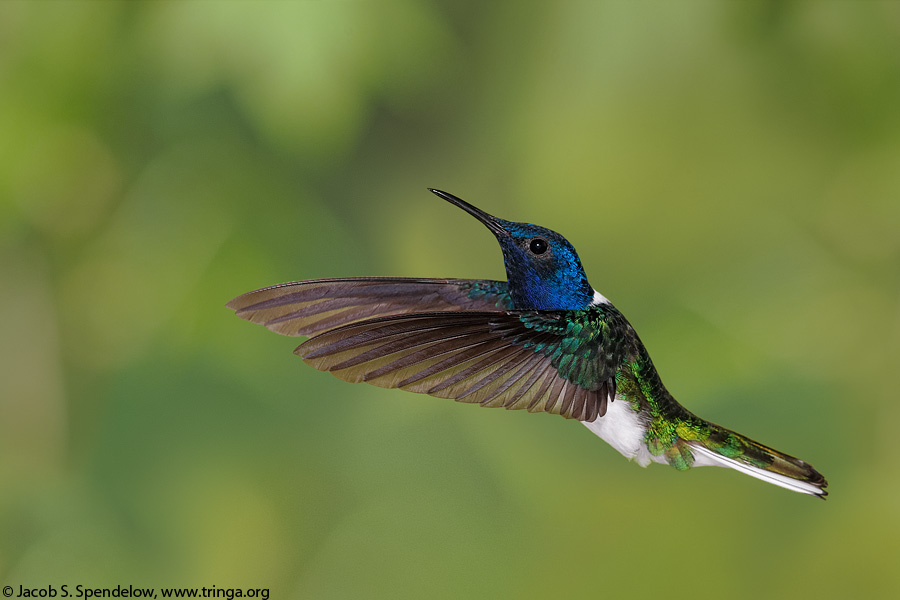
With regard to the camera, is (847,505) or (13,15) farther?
(847,505)

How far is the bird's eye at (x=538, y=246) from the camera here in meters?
0.58

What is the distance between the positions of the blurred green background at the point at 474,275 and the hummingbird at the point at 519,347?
2.51 ft

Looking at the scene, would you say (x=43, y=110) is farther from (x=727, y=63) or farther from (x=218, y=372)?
(x=727, y=63)

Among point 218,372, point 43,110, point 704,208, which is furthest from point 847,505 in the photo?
point 43,110

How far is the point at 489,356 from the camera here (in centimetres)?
56

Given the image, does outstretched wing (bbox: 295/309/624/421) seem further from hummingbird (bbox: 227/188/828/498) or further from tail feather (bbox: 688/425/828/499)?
tail feather (bbox: 688/425/828/499)

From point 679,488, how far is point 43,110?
123 centimetres

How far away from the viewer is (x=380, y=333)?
50 cm

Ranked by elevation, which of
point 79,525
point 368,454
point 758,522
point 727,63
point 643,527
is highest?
point 727,63

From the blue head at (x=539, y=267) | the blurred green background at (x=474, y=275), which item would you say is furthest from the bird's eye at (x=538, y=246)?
the blurred green background at (x=474, y=275)

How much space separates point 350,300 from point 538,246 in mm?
189

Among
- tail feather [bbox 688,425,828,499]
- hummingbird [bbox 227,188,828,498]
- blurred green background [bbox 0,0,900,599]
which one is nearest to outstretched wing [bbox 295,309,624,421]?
hummingbird [bbox 227,188,828,498]

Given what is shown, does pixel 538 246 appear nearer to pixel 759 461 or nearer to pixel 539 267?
pixel 539 267

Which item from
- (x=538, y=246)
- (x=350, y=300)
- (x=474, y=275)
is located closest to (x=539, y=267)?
(x=538, y=246)
